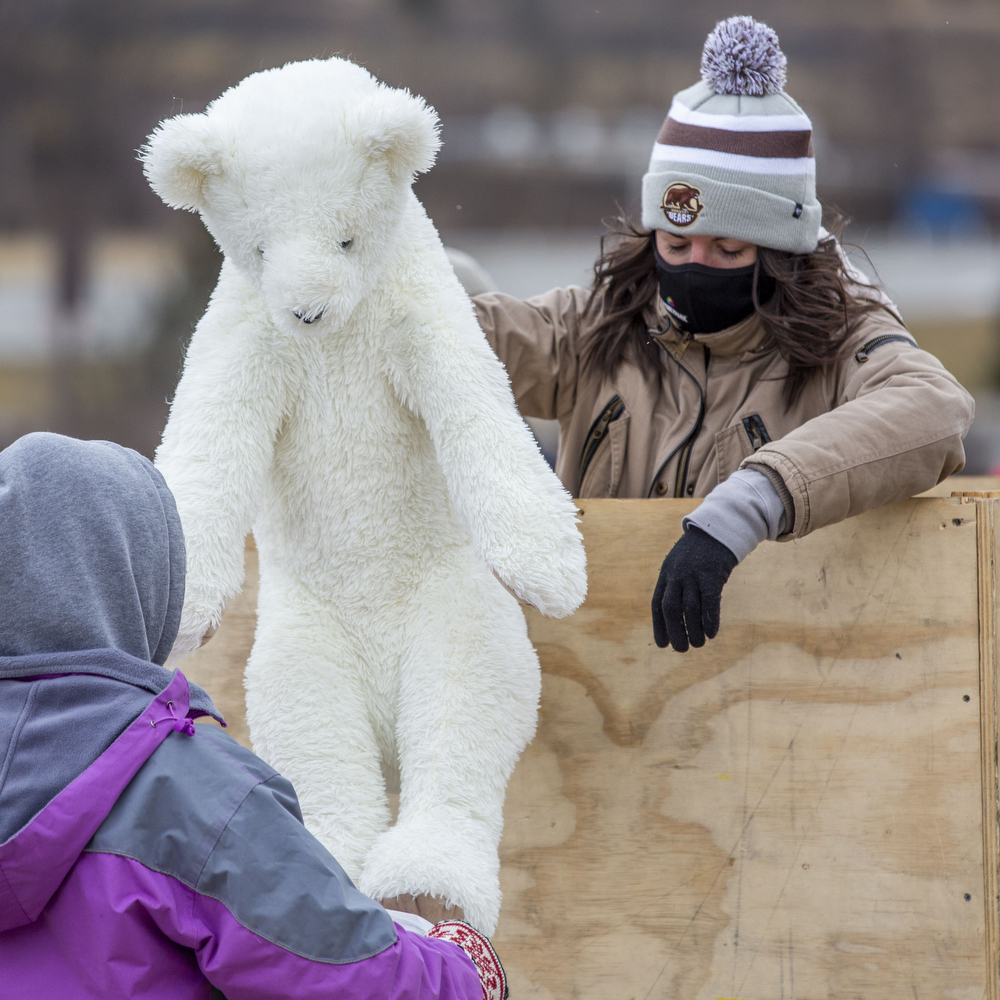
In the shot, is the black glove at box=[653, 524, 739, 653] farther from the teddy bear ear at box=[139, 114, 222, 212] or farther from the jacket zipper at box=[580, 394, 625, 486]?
the teddy bear ear at box=[139, 114, 222, 212]

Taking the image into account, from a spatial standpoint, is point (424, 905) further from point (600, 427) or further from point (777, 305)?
point (777, 305)

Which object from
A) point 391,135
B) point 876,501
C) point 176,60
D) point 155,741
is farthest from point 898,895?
point 176,60

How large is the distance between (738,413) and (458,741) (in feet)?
2.14

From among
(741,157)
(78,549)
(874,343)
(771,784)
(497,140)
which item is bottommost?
(497,140)

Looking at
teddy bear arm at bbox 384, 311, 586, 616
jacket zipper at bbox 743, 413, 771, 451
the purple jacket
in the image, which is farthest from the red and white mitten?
jacket zipper at bbox 743, 413, 771, 451

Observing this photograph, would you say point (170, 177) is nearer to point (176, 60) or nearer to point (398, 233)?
point (398, 233)

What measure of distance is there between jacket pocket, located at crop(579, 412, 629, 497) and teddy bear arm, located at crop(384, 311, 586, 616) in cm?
40

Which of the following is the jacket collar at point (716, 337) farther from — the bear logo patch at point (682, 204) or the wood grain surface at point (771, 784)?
the wood grain surface at point (771, 784)

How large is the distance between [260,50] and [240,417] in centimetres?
565

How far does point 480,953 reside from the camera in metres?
0.99

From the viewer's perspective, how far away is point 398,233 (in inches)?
49.3

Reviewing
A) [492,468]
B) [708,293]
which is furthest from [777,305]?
[492,468]

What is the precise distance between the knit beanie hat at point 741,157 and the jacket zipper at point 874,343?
166mm

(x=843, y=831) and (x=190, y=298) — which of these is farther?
(x=190, y=298)
